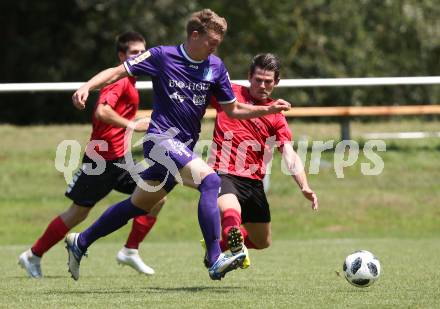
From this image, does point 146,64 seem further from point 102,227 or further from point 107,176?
point 107,176

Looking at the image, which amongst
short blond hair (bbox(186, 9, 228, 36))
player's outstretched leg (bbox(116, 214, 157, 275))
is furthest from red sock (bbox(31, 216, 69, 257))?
short blond hair (bbox(186, 9, 228, 36))

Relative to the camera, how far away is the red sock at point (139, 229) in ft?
31.9

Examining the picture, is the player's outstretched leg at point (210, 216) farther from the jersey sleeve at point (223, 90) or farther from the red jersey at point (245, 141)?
the red jersey at point (245, 141)

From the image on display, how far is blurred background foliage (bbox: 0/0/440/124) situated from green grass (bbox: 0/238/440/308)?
10789mm

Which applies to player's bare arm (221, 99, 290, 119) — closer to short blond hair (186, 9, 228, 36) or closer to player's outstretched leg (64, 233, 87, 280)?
short blond hair (186, 9, 228, 36)

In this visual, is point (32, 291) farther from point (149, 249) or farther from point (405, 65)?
point (405, 65)

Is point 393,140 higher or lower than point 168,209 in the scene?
higher

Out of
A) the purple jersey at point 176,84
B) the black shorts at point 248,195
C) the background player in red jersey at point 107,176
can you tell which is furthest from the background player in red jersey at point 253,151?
the background player in red jersey at point 107,176

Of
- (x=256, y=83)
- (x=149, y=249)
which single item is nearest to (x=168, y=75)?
(x=256, y=83)

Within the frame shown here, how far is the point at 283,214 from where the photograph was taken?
50.5 ft

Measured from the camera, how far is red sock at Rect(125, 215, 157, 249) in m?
9.73

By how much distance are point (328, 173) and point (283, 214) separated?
163cm

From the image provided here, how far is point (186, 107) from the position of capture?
24.9 ft

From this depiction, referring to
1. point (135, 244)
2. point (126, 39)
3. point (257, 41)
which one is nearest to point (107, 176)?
point (135, 244)
